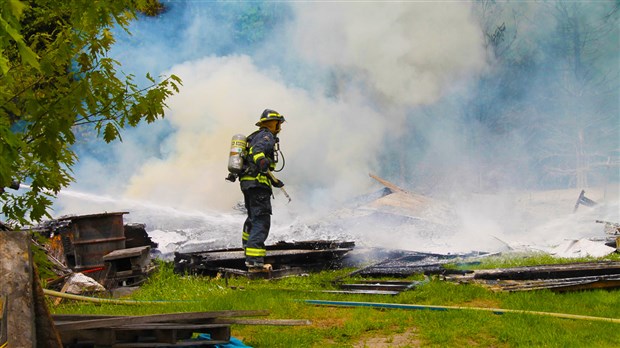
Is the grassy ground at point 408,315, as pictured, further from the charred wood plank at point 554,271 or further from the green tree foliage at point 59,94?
the green tree foliage at point 59,94

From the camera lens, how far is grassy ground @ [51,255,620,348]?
4297 millimetres

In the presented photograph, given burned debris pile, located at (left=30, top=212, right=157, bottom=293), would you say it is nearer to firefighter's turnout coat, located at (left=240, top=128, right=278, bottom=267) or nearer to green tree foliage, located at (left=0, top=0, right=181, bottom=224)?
firefighter's turnout coat, located at (left=240, top=128, right=278, bottom=267)

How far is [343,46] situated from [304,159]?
3781mm

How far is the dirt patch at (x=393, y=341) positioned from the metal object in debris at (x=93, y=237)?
5.10 metres

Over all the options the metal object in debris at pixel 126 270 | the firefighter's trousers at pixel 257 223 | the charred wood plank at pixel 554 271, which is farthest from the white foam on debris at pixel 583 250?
the metal object in debris at pixel 126 270

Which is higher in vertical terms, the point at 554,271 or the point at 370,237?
the point at 370,237

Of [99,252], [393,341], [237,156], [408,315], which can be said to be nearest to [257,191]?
[237,156]

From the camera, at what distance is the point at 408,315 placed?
5145 millimetres

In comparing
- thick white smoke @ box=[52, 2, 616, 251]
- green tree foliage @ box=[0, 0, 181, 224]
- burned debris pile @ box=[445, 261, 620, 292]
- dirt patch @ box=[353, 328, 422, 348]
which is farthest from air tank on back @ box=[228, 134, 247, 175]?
thick white smoke @ box=[52, 2, 616, 251]

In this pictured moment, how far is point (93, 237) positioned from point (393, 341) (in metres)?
5.43

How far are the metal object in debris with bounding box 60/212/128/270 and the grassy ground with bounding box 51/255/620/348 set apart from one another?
1582 millimetres

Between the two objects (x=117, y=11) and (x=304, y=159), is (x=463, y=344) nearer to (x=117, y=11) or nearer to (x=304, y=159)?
(x=117, y=11)

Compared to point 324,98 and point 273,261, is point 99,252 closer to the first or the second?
point 273,261

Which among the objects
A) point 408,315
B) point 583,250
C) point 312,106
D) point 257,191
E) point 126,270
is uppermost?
point 312,106
